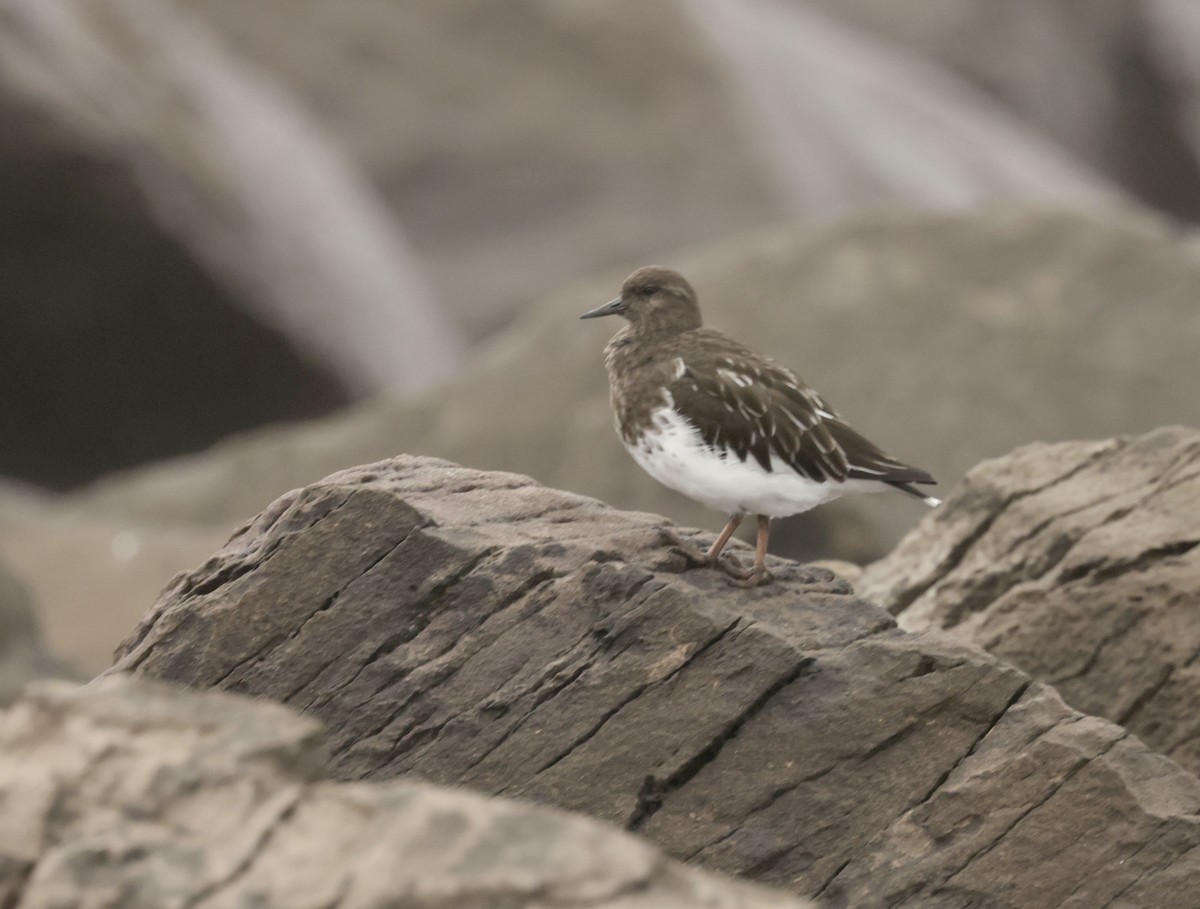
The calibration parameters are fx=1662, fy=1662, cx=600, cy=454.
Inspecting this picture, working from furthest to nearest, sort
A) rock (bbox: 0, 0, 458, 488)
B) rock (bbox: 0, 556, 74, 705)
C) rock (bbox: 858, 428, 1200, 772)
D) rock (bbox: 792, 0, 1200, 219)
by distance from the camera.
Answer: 1. rock (bbox: 792, 0, 1200, 219)
2. rock (bbox: 0, 0, 458, 488)
3. rock (bbox: 0, 556, 74, 705)
4. rock (bbox: 858, 428, 1200, 772)

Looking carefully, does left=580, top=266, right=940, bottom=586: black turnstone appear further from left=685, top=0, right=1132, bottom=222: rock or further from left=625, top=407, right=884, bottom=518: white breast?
left=685, top=0, right=1132, bottom=222: rock

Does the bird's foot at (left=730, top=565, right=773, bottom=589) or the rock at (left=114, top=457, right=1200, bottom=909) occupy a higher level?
the bird's foot at (left=730, top=565, right=773, bottom=589)

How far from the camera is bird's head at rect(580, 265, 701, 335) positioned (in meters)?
8.18

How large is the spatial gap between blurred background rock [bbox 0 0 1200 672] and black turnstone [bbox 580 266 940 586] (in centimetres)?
610

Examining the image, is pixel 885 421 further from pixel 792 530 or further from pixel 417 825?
pixel 417 825

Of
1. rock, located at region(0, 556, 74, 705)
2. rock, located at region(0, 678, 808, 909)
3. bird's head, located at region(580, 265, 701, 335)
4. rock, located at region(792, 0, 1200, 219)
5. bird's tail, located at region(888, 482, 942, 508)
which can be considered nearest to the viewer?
rock, located at region(0, 678, 808, 909)

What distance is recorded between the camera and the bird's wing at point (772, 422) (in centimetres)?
751

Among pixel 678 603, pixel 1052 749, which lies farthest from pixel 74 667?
pixel 1052 749

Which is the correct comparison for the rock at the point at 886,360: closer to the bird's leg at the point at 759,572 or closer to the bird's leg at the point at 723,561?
the bird's leg at the point at 759,572

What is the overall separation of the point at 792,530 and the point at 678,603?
23.4ft

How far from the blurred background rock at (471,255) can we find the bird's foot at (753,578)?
6.48 m

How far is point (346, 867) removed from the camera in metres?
4.39

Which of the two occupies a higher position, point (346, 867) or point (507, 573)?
point (507, 573)

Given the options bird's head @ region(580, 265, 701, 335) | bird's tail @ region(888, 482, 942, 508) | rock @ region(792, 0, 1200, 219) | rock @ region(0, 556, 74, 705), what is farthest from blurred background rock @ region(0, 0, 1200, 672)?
bird's head @ region(580, 265, 701, 335)
